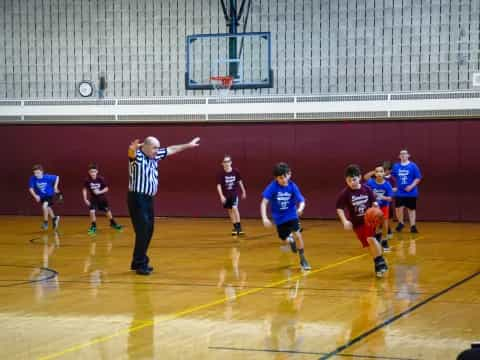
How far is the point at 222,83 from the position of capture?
73.5ft

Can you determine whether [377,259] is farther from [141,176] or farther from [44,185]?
[44,185]

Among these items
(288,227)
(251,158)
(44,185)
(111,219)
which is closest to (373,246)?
(288,227)

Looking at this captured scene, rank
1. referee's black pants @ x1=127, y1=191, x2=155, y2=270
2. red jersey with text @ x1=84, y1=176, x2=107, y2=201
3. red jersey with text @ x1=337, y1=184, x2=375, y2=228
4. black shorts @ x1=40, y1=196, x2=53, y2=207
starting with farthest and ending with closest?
1. black shorts @ x1=40, y1=196, x2=53, y2=207
2. red jersey with text @ x1=84, y1=176, x2=107, y2=201
3. referee's black pants @ x1=127, y1=191, x2=155, y2=270
4. red jersey with text @ x1=337, y1=184, x2=375, y2=228

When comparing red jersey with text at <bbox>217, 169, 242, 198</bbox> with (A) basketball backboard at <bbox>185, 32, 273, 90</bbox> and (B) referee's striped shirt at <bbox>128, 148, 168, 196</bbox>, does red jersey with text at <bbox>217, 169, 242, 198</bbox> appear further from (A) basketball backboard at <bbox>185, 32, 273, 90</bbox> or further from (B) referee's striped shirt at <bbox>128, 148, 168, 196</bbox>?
(B) referee's striped shirt at <bbox>128, 148, 168, 196</bbox>

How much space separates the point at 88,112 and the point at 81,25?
10.7ft

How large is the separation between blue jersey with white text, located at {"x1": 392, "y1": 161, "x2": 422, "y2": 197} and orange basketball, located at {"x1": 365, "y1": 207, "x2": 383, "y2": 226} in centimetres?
712

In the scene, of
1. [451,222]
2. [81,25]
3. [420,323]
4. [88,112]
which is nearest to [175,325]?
[420,323]

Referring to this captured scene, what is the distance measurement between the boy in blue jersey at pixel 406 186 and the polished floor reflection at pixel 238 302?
2.13m

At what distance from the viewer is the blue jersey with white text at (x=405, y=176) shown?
59.4ft

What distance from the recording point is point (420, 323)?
766 centimetres

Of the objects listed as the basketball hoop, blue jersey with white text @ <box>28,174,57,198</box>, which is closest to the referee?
blue jersey with white text @ <box>28,174,57,198</box>

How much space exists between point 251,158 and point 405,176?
608 centimetres

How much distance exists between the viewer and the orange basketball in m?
11.1

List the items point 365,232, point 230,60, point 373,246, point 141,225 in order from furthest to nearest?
point 230,60 → point 141,225 → point 365,232 → point 373,246
